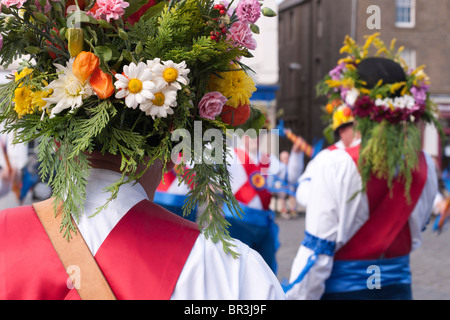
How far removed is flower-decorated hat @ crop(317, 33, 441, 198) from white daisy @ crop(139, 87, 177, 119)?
2.12 metres

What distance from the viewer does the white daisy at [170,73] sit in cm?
145

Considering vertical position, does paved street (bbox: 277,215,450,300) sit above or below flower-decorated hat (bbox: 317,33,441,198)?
below

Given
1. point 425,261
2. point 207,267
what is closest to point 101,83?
point 207,267

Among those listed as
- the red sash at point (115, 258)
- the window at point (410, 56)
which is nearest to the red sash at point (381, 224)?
the red sash at point (115, 258)

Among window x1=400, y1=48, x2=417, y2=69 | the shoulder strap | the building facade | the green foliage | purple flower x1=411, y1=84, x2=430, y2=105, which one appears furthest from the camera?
window x1=400, y1=48, x2=417, y2=69

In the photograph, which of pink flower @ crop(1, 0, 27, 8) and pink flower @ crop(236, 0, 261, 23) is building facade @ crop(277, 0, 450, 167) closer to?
pink flower @ crop(236, 0, 261, 23)

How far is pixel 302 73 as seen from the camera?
25391 mm

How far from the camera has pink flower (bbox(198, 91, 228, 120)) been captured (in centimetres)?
153

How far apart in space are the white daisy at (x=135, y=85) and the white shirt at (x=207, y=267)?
0.26 meters

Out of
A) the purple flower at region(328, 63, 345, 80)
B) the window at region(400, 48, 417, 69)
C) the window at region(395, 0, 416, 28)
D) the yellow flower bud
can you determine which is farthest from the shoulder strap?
the window at region(395, 0, 416, 28)

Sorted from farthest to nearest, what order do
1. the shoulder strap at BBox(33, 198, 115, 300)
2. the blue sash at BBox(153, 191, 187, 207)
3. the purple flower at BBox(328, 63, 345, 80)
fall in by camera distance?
the blue sash at BBox(153, 191, 187, 207) < the purple flower at BBox(328, 63, 345, 80) < the shoulder strap at BBox(33, 198, 115, 300)

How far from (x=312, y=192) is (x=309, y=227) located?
22 cm
